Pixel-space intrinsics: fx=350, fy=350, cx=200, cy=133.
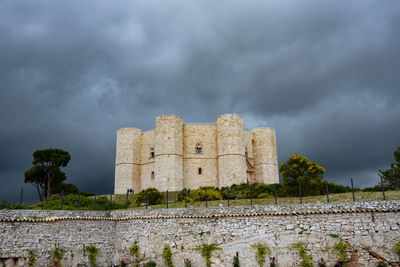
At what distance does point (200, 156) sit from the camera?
39875 mm

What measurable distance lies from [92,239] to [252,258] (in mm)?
8576

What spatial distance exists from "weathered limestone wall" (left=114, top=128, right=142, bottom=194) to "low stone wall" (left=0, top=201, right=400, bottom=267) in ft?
69.9

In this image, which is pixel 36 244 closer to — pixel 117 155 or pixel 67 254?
pixel 67 254

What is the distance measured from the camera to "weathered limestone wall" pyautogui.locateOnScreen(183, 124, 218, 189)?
39312mm

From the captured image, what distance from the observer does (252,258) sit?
16781mm

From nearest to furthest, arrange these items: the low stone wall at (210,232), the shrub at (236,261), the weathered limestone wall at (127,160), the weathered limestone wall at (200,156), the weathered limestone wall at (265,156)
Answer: the low stone wall at (210,232), the shrub at (236,261), the weathered limestone wall at (200,156), the weathered limestone wall at (127,160), the weathered limestone wall at (265,156)

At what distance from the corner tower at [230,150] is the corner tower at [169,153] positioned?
4.40 m

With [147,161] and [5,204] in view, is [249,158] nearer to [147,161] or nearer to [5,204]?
[147,161]

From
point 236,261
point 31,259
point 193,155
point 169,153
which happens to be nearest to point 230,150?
point 193,155

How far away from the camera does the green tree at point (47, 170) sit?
44.1 metres

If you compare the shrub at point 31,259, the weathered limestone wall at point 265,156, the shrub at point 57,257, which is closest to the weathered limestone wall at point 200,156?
the weathered limestone wall at point 265,156

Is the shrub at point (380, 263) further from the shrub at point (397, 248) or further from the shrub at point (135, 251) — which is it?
the shrub at point (135, 251)

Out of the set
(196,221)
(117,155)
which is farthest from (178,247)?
(117,155)

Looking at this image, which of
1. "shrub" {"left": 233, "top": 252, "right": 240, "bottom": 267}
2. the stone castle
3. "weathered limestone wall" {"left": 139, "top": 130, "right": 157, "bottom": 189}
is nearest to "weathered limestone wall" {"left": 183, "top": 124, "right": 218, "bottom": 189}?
the stone castle
